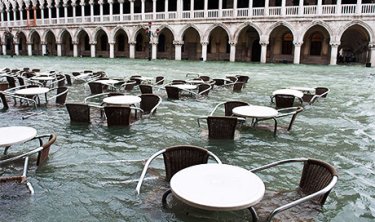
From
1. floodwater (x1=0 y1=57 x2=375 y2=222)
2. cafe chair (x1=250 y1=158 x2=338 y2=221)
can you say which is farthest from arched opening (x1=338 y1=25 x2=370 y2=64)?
cafe chair (x1=250 y1=158 x2=338 y2=221)

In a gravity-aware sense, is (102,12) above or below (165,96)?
above

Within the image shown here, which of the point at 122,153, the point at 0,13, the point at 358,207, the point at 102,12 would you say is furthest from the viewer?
the point at 0,13

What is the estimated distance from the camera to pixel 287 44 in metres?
32.4

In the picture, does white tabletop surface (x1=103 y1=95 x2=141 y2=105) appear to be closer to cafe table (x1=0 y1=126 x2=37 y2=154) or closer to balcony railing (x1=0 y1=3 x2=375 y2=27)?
cafe table (x1=0 y1=126 x2=37 y2=154)

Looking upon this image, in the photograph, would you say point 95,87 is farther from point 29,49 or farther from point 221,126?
point 29,49

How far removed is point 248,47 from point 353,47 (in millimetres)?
12427

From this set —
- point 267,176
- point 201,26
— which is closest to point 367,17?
point 201,26

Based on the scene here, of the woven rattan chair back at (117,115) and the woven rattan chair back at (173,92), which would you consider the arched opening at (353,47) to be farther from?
the woven rattan chair back at (117,115)

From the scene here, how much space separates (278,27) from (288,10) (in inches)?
107

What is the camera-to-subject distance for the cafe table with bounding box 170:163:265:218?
313cm

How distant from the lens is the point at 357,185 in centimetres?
496

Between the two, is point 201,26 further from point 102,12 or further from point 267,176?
point 267,176

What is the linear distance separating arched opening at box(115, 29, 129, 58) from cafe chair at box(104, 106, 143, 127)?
112 ft

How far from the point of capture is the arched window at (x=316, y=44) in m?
31.0
